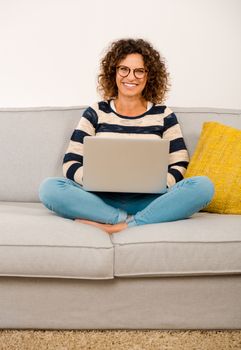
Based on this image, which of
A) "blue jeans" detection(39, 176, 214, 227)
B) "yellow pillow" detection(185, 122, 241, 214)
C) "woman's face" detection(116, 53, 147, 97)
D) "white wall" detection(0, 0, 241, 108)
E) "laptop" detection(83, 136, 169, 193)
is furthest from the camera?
"white wall" detection(0, 0, 241, 108)

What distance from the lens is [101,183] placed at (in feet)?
6.86

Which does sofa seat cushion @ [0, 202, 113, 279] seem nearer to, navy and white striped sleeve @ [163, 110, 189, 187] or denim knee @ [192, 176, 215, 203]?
denim knee @ [192, 176, 215, 203]

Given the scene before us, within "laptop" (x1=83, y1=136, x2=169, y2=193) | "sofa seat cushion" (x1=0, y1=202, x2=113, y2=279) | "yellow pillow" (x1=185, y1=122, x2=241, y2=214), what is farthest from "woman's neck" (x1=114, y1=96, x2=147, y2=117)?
"sofa seat cushion" (x1=0, y1=202, x2=113, y2=279)

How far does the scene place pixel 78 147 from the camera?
8.25 ft

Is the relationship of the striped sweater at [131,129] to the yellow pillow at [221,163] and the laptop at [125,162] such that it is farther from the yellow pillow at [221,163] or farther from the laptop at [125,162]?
the laptop at [125,162]

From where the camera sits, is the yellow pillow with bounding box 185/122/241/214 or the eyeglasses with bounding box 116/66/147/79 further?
the eyeglasses with bounding box 116/66/147/79

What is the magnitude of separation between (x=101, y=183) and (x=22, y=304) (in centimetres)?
50

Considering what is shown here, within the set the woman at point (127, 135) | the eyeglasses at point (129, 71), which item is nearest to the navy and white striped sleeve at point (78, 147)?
the woman at point (127, 135)

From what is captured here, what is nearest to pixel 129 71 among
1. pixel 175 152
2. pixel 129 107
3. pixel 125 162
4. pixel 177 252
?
pixel 129 107

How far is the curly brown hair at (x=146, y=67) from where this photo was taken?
2.72 m

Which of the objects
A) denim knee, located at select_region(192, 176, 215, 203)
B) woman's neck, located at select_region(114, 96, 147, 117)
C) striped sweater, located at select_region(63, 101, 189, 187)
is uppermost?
A: woman's neck, located at select_region(114, 96, 147, 117)

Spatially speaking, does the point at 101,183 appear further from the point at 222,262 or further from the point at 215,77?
the point at 215,77

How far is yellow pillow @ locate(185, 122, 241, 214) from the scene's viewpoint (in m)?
2.36

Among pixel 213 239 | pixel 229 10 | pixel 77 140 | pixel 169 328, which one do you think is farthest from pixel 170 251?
pixel 229 10
